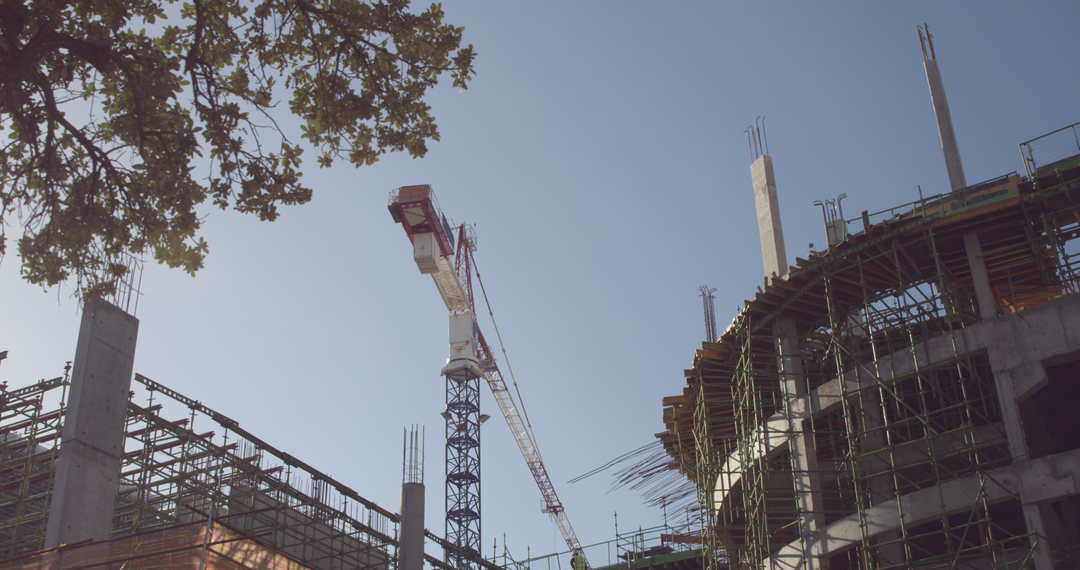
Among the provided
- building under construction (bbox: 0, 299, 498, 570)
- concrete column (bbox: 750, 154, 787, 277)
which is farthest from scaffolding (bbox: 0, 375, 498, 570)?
concrete column (bbox: 750, 154, 787, 277)

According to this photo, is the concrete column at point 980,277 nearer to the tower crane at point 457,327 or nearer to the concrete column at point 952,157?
the concrete column at point 952,157

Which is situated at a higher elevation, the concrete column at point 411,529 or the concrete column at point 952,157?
the concrete column at point 952,157

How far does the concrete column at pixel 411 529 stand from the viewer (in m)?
27.0

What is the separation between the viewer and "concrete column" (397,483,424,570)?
88.7ft

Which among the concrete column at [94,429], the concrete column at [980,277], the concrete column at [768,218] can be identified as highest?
the concrete column at [768,218]

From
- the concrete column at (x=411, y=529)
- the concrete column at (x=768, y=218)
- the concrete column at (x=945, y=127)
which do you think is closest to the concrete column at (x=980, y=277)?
the concrete column at (x=945, y=127)

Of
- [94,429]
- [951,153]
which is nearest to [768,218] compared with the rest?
[951,153]

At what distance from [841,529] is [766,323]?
5642mm

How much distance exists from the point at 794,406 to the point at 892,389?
2.43 meters

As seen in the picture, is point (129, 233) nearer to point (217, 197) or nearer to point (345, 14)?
point (217, 197)

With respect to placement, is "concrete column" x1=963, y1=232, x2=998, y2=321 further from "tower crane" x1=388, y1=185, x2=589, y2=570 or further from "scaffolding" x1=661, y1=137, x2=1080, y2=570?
"tower crane" x1=388, y1=185, x2=589, y2=570

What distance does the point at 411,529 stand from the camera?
89.4ft

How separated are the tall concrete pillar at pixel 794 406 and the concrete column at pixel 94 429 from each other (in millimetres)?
14682

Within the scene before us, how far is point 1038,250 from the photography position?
20859mm
